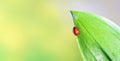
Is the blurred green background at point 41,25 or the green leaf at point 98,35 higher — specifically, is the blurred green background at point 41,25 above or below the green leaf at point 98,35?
above

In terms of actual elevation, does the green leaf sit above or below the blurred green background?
below

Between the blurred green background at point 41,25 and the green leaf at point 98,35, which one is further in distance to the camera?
the blurred green background at point 41,25

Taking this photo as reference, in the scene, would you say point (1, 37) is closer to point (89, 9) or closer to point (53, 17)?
point (53, 17)

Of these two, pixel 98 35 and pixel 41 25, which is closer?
pixel 98 35

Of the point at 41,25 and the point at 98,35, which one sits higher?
the point at 41,25

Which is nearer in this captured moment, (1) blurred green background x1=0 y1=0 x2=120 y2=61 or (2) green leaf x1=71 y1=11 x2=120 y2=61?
(2) green leaf x1=71 y1=11 x2=120 y2=61
